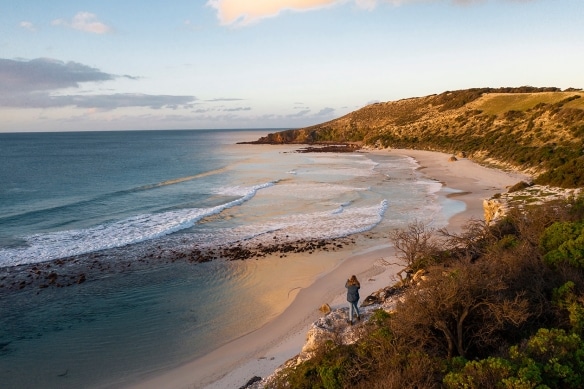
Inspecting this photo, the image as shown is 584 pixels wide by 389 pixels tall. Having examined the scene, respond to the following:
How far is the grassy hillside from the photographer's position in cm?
4266

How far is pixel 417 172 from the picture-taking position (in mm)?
53531

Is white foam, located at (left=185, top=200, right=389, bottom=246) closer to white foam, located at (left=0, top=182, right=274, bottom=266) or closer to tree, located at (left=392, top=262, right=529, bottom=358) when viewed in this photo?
white foam, located at (left=0, top=182, right=274, bottom=266)

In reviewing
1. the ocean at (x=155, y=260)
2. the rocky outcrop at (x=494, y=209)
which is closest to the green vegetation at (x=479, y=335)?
the ocean at (x=155, y=260)

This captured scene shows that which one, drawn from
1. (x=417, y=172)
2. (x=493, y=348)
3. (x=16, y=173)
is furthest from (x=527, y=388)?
(x=16, y=173)

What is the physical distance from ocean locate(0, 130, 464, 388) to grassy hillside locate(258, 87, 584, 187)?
1151cm

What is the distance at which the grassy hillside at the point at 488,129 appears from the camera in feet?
140

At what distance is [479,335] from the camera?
366 inches

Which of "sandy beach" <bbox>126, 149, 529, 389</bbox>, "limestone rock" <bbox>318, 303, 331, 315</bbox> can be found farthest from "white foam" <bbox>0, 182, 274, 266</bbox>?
"limestone rock" <bbox>318, 303, 331, 315</bbox>

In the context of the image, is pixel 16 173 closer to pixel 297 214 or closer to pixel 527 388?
pixel 297 214

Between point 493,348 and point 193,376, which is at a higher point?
point 493,348

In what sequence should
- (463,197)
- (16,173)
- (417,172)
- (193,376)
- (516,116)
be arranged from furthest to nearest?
(516,116)
(16,173)
(417,172)
(463,197)
(193,376)

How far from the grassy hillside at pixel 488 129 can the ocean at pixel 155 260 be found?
1151 centimetres

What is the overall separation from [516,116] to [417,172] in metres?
25.8

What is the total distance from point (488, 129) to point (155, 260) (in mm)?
63201
